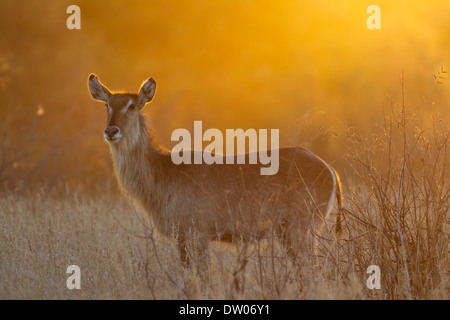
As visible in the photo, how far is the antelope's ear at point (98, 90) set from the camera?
744cm

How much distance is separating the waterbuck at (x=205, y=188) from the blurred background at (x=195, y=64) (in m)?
8.79

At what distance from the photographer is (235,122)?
2289cm

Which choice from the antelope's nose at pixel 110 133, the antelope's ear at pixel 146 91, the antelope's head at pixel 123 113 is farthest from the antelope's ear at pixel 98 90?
the antelope's nose at pixel 110 133

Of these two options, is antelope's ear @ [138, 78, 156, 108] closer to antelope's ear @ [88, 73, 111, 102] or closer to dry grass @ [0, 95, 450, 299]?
antelope's ear @ [88, 73, 111, 102]

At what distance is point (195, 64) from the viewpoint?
81.5 ft

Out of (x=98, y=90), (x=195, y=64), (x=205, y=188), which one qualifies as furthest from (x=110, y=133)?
(x=195, y=64)

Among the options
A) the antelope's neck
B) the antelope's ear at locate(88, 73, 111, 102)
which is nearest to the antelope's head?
the antelope's ear at locate(88, 73, 111, 102)

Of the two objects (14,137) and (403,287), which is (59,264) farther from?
(14,137)

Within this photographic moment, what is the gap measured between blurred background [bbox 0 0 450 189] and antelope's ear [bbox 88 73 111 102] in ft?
26.9

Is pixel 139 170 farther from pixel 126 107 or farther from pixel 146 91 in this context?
pixel 146 91

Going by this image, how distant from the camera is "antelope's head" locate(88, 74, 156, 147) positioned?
682cm

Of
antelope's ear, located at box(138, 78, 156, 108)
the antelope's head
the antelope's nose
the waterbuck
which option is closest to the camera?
the waterbuck

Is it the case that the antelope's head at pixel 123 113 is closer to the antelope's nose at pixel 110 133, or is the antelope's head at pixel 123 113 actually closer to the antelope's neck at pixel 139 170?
the antelope's nose at pixel 110 133

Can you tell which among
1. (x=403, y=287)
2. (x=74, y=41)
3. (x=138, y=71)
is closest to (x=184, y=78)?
(x=138, y=71)
